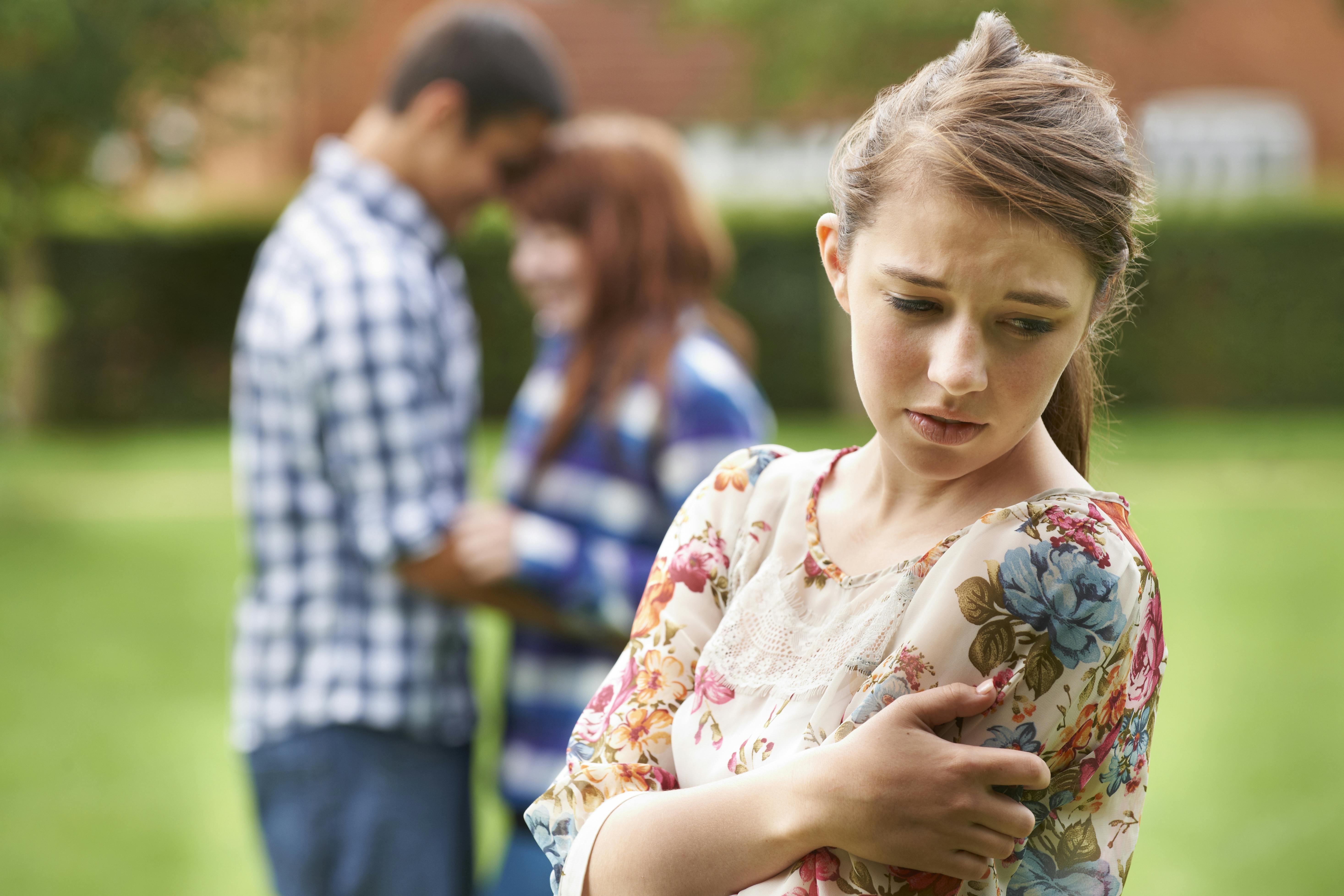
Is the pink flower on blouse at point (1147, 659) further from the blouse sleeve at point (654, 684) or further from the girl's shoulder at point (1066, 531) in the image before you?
the blouse sleeve at point (654, 684)

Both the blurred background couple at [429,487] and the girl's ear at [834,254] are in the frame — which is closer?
the girl's ear at [834,254]

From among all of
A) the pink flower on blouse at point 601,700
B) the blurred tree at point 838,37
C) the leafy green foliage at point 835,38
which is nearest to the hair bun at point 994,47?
the pink flower on blouse at point 601,700

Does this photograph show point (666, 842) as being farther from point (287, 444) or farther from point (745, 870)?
point (287, 444)

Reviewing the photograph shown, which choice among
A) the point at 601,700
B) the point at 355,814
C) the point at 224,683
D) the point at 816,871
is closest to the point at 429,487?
the point at 355,814

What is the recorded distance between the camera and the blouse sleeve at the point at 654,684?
1406mm

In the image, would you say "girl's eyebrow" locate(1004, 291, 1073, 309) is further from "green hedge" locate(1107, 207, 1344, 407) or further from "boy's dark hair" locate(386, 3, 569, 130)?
"green hedge" locate(1107, 207, 1344, 407)

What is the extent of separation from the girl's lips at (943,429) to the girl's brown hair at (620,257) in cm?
157

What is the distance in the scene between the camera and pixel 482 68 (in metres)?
3.05

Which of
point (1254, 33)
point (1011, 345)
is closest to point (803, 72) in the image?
point (1254, 33)

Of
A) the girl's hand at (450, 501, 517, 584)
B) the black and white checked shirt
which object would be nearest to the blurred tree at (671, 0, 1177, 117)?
the black and white checked shirt

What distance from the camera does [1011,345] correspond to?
4.00 feet

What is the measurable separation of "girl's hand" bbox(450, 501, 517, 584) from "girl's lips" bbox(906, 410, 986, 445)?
156cm

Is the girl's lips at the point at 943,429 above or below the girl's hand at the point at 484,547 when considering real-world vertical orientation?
above

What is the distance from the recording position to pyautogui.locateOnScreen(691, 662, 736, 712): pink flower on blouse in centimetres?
139
